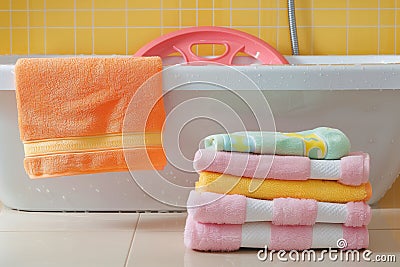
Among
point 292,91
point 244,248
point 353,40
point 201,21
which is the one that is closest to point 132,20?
point 201,21

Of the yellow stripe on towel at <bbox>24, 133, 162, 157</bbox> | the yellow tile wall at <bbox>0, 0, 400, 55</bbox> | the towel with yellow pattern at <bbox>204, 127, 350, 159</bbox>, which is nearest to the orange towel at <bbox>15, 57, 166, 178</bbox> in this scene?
the yellow stripe on towel at <bbox>24, 133, 162, 157</bbox>

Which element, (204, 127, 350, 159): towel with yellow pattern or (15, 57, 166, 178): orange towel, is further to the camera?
(15, 57, 166, 178): orange towel

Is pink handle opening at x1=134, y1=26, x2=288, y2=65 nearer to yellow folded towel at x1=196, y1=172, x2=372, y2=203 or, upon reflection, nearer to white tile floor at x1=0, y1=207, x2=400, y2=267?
white tile floor at x1=0, y1=207, x2=400, y2=267

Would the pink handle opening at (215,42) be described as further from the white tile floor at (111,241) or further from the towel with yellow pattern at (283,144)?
the towel with yellow pattern at (283,144)

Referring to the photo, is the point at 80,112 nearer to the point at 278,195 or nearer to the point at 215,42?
the point at 278,195

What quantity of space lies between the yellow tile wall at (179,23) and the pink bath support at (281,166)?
116 cm

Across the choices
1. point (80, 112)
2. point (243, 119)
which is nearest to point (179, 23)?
point (243, 119)

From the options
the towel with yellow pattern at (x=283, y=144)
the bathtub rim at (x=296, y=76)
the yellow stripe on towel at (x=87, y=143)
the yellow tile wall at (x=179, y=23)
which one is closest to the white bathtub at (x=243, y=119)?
the bathtub rim at (x=296, y=76)

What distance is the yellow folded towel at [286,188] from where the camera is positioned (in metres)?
1.84

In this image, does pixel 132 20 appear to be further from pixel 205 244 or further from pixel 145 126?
pixel 205 244

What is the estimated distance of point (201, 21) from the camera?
9.76 feet

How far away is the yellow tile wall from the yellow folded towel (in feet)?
3.84

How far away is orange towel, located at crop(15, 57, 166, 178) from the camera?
206 centimetres

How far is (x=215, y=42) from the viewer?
2.73 meters
